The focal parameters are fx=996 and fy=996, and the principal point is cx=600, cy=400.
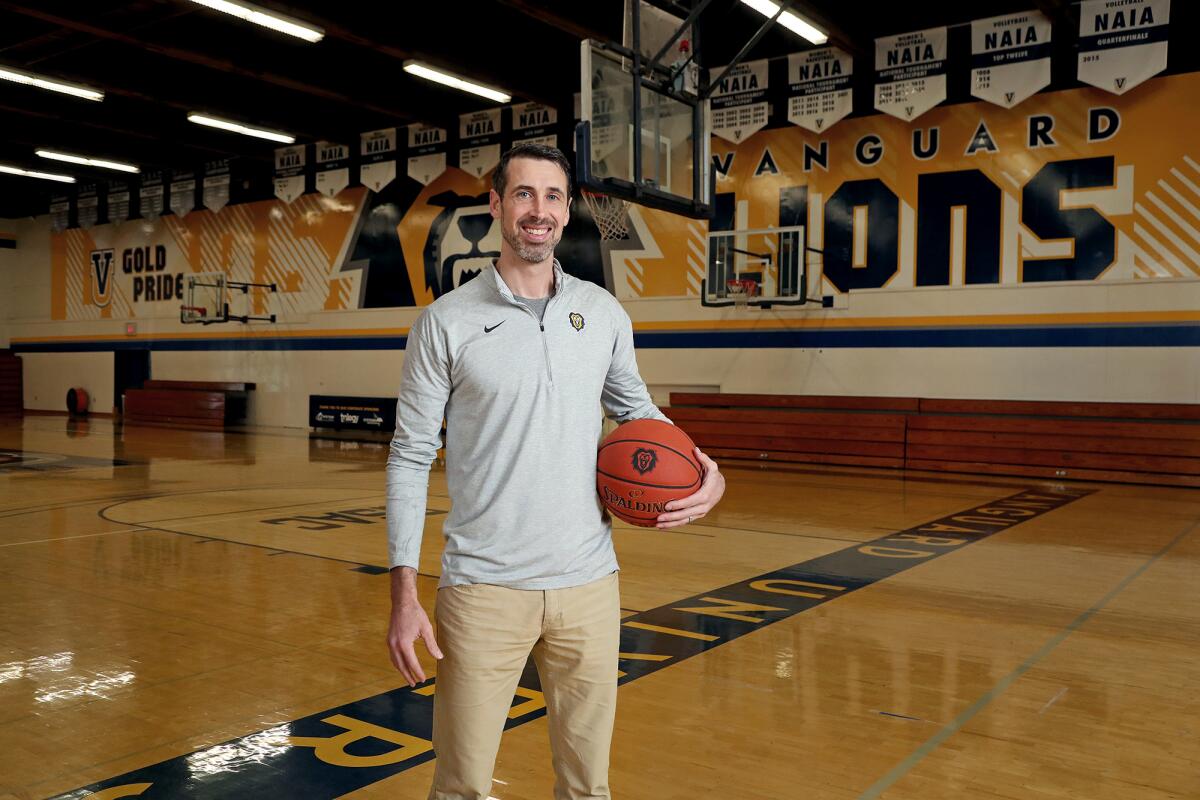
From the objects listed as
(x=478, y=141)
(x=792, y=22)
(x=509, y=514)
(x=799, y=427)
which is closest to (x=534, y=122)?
(x=478, y=141)

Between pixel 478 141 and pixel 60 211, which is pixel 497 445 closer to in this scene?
pixel 478 141

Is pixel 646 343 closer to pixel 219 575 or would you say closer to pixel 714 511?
pixel 714 511

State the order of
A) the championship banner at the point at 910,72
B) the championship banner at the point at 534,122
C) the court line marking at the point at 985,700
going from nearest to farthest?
the court line marking at the point at 985,700, the championship banner at the point at 910,72, the championship banner at the point at 534,122

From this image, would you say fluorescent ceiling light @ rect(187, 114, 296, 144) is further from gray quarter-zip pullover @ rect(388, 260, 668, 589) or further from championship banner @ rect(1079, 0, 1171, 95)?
gray quarter-zip pullover @ rect(388, 260, 668, 589)

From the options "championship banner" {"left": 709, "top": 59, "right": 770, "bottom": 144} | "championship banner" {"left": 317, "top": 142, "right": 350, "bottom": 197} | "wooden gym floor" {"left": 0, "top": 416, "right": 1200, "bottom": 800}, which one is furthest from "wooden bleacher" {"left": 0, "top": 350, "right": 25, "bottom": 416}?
"championship banner" {"left": 709, "top": 59, "right": 770, "bottom": 144}

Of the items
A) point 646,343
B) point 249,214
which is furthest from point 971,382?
point 249,214

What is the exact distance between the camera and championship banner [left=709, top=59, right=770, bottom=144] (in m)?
14.0

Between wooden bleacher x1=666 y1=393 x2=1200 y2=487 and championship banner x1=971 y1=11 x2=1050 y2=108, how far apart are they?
3.89 metres

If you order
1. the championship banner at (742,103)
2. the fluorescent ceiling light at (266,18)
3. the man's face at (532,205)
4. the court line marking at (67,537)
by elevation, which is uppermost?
the fluorescent ceiling light at (266,18)

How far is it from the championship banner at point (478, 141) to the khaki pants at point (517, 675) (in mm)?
15329

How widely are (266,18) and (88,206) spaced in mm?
13597

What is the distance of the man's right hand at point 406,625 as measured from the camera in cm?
199

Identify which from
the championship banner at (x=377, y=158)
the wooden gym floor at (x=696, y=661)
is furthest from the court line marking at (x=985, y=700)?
the championship banner at (x=377, y=158)

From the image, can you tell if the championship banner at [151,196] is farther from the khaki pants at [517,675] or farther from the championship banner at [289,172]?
the khaki pants at [517,675]
